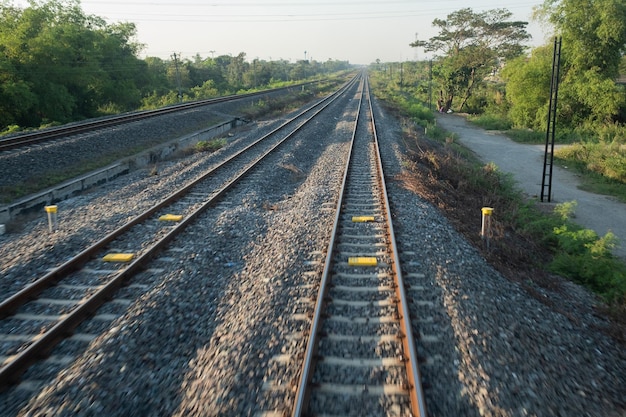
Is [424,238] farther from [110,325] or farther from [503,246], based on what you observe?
[110,325]

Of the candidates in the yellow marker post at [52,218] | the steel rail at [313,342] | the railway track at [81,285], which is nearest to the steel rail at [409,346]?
the steel rail at [313,342]

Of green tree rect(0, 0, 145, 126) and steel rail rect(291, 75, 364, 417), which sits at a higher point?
green tree rect(0, 0, 145, 126)

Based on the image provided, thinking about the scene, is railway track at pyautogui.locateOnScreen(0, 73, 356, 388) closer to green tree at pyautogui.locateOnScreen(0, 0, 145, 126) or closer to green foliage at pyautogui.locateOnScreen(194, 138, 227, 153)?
green foliage at pyautogui.locateOnScreen(194, 138, 227, 153)

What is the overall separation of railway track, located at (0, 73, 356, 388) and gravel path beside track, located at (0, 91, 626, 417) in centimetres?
36

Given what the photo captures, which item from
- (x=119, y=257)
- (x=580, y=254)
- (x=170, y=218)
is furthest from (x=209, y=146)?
(x=580, y=254)

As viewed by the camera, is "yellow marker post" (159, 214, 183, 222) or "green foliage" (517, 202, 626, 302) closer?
"green foliage" (517, 202, 626, 302)

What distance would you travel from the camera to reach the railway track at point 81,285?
184 inches

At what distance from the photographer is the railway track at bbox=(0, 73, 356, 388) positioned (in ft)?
15.4

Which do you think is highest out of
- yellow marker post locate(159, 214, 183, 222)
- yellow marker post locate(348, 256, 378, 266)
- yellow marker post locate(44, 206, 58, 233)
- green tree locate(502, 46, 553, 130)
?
green tree locate(502, 46, 553, 130)

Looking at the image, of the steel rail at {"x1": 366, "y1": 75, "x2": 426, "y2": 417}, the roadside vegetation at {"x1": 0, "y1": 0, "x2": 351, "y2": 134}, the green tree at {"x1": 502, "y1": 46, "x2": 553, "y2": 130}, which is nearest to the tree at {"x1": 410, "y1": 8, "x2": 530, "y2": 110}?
the green tree at {"x1": 502, "y1": 46, "x2": 553, "y2": 130}

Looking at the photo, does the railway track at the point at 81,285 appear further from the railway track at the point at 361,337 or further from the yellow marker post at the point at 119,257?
the railway track at the point at 361,337

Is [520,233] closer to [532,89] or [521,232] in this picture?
[521,232]

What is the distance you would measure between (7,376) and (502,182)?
14421mm

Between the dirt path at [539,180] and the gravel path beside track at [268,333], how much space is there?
5.49 metres
